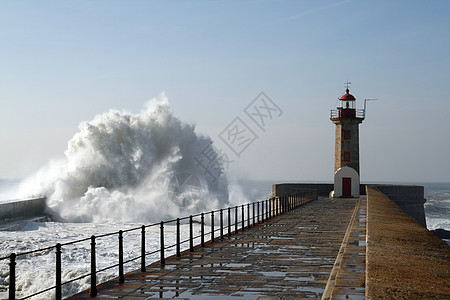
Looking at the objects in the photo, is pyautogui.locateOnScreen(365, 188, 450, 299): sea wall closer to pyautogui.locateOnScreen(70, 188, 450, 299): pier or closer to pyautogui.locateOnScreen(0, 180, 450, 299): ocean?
pyautogui.locateOnScreen(70, 188, 450, 299): pier

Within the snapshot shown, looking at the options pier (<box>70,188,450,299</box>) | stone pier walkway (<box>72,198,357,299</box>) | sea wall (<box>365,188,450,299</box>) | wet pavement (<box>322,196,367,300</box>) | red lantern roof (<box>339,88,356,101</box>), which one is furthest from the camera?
red lantern roof (<box>339,88,356,101</box>)

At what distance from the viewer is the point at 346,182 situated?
34.3m

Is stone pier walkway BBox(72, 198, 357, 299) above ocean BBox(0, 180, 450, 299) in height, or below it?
above

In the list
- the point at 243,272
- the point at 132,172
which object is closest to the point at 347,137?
the point at 132,172

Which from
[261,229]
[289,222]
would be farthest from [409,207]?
[261,229]

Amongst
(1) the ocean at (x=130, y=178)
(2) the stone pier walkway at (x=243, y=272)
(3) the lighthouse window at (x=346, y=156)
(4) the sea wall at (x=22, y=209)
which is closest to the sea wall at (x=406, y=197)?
(3) the lighthouse window at (x=346, y=156)

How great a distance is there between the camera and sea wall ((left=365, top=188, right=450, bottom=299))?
3563 millimetres

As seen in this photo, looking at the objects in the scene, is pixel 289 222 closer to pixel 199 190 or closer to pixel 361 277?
pixel 361 277

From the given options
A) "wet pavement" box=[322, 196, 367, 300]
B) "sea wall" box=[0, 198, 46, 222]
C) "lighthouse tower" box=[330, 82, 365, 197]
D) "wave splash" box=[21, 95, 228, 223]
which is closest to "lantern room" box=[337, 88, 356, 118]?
"lighthouse tower" box=[330, 82, 365, 197]

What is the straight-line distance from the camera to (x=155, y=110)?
42.0 meters

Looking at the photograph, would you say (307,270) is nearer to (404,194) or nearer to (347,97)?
(404,194)

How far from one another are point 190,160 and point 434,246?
124 feet

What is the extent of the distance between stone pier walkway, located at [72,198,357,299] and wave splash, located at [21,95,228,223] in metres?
22.9

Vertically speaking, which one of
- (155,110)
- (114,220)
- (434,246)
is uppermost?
(155,110)
